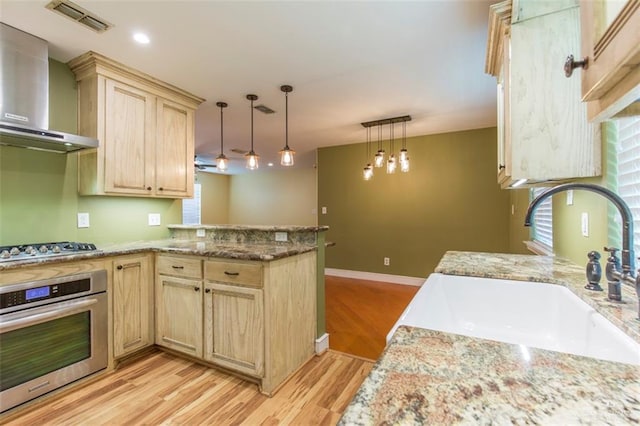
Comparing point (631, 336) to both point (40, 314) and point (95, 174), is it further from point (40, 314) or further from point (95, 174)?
point (95, 174)

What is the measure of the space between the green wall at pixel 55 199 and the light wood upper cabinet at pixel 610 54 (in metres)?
3.07

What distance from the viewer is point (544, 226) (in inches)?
106

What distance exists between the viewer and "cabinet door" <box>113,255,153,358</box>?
86.9 inches

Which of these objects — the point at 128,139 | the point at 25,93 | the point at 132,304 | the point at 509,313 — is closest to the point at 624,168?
the point at 509,313

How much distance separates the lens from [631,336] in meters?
0.67

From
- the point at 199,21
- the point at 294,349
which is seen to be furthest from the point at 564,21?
the point at 294,349

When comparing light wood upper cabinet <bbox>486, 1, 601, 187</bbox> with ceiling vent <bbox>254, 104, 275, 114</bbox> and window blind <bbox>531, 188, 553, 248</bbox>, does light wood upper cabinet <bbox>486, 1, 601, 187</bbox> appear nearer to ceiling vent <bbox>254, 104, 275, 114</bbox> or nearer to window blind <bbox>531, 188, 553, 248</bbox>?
window blind <bbox>531, 188, 553, 248</bbox>

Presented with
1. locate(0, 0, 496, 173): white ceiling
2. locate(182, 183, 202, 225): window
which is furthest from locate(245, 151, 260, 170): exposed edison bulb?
locate(182, 183, 202, 225): window

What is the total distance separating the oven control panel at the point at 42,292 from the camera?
170 centimetres

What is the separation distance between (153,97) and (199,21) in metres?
1.12

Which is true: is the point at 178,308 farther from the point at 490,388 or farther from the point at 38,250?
the point at 490,388

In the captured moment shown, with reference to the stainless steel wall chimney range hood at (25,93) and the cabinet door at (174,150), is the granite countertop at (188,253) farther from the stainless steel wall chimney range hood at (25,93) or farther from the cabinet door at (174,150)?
the stainless steel wall chimney range hood at (25,93)

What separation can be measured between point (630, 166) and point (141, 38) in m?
2.75

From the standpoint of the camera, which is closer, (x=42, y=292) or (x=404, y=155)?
(x=42, y=292)
